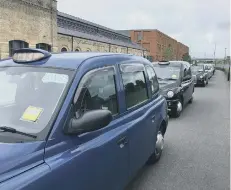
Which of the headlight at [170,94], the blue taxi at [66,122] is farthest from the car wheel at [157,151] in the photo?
the headlight at [170,94]

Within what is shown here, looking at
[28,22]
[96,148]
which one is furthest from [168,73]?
[28,22]

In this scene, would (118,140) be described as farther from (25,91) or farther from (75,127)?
(25,91)

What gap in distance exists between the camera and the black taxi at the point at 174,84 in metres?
9.99

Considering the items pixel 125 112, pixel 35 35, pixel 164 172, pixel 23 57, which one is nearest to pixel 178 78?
pixel 164 172

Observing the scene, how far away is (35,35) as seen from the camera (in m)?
21.7

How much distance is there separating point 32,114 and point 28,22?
1967 cm

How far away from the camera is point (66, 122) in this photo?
2.47 meters

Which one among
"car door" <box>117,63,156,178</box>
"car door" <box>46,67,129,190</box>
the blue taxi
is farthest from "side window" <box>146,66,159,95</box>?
"car door" <box>46,67,129,190</box>

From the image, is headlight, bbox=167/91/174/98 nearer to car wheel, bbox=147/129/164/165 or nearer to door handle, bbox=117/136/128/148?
car wheel, bbox=147/129/164/165

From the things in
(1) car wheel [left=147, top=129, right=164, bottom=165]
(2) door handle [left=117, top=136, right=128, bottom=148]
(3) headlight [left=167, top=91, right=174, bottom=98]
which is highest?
(2) door handle [left=117, top=136, right=128, bottom=148]

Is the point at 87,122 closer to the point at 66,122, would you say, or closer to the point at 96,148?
the point at 66,122

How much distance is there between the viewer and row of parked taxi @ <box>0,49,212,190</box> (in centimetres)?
219

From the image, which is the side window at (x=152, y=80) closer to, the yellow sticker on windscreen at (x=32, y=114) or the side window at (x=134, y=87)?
the side window at (x=134, y=87)

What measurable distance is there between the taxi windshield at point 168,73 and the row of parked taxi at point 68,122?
290 inches
